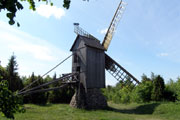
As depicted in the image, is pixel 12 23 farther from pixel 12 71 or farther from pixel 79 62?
pixel 12 71

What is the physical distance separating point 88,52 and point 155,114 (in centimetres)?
830

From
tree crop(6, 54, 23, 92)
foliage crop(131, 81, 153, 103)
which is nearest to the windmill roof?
foliage crop(131, 81, 153, 103)

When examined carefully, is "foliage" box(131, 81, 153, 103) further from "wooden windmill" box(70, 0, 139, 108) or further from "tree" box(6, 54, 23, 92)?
"tree" box(6, 54, 23, 92)

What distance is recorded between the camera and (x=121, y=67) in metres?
18.3

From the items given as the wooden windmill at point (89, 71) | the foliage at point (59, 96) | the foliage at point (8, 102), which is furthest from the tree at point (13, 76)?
the foliage at point (8, 102)

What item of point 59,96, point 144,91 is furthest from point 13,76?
point 144,91

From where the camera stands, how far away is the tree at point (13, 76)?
76.4 feet

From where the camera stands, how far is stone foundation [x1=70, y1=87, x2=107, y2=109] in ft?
50.6

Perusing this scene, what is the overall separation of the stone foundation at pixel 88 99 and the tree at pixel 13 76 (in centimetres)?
1154

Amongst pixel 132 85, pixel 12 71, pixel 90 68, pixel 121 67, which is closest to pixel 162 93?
pixel 132 85

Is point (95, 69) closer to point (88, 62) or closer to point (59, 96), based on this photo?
point (88, 62)

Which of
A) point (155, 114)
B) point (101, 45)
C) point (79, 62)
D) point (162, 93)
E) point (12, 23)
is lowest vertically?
point (155, 114)

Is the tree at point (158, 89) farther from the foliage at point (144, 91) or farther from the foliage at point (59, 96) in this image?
the foliage at point (59, 96)

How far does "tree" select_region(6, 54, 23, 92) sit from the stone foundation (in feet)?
37.9
